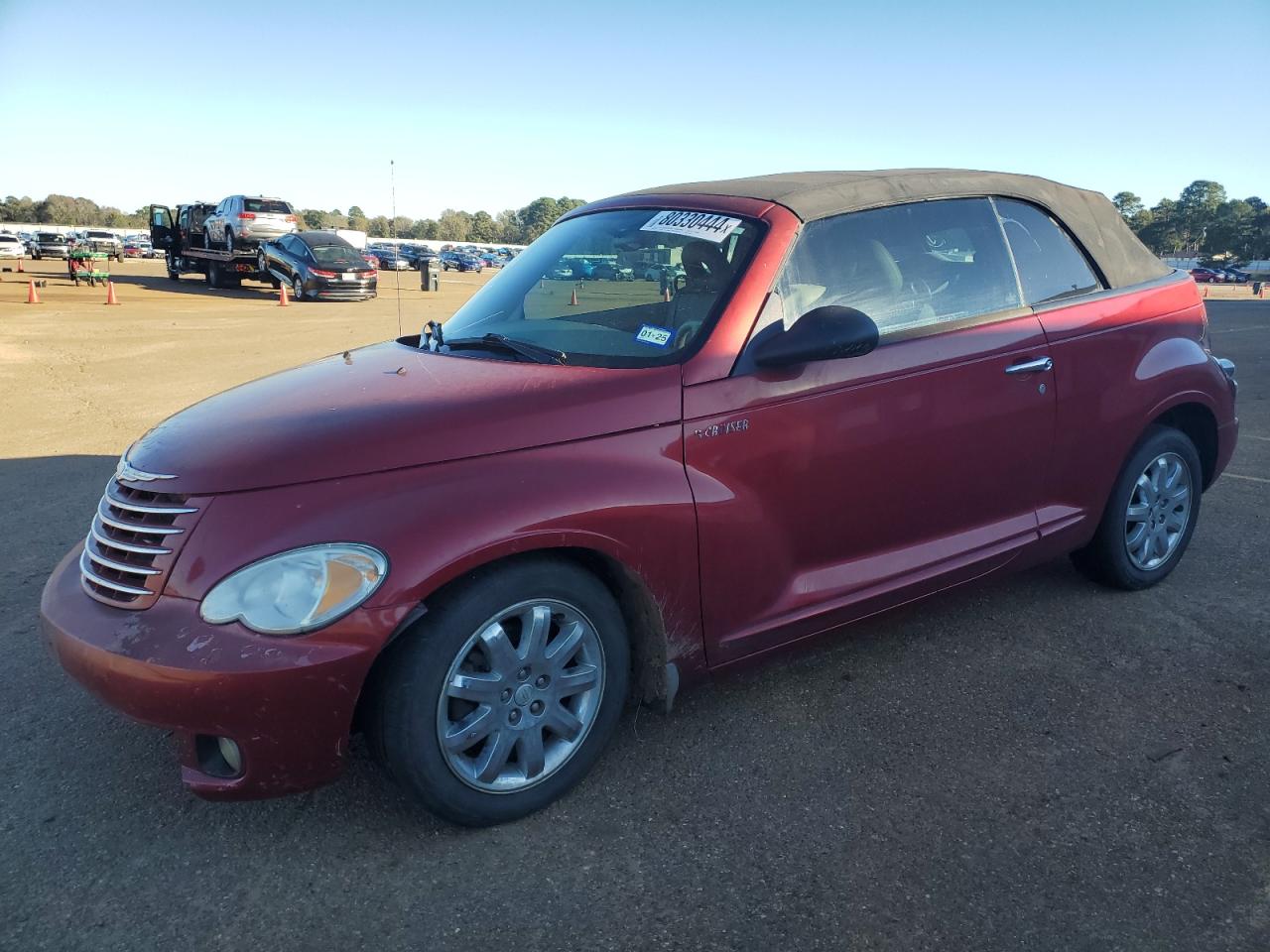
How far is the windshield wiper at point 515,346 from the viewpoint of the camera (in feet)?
10.1

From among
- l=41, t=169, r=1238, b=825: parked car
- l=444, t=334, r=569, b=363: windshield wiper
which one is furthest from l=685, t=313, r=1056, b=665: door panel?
l=444, t=334, r=569, b=363: windshield wiper

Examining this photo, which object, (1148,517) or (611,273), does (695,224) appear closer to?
(611,273)

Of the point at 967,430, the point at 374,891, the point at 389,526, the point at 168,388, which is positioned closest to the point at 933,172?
the point at 967,430

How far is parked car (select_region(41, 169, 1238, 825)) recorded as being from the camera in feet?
7.69

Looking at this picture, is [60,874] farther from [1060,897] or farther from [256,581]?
[1060,897]

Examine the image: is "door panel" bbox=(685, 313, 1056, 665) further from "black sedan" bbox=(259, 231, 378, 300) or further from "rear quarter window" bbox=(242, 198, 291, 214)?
"rear quarter window" bbox=(242, 198, 291, 214)

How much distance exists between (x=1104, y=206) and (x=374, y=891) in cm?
409

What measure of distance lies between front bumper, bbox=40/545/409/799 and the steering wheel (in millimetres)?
1183

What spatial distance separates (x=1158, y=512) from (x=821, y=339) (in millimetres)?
2360

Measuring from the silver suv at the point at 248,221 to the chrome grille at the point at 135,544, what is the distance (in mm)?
25623

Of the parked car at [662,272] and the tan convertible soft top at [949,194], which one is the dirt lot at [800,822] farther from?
the tan convertible soft top at [949,194]

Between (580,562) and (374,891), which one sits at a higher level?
(580,562)

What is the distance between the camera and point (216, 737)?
7.82 ft

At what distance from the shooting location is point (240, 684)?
2.24 meters
